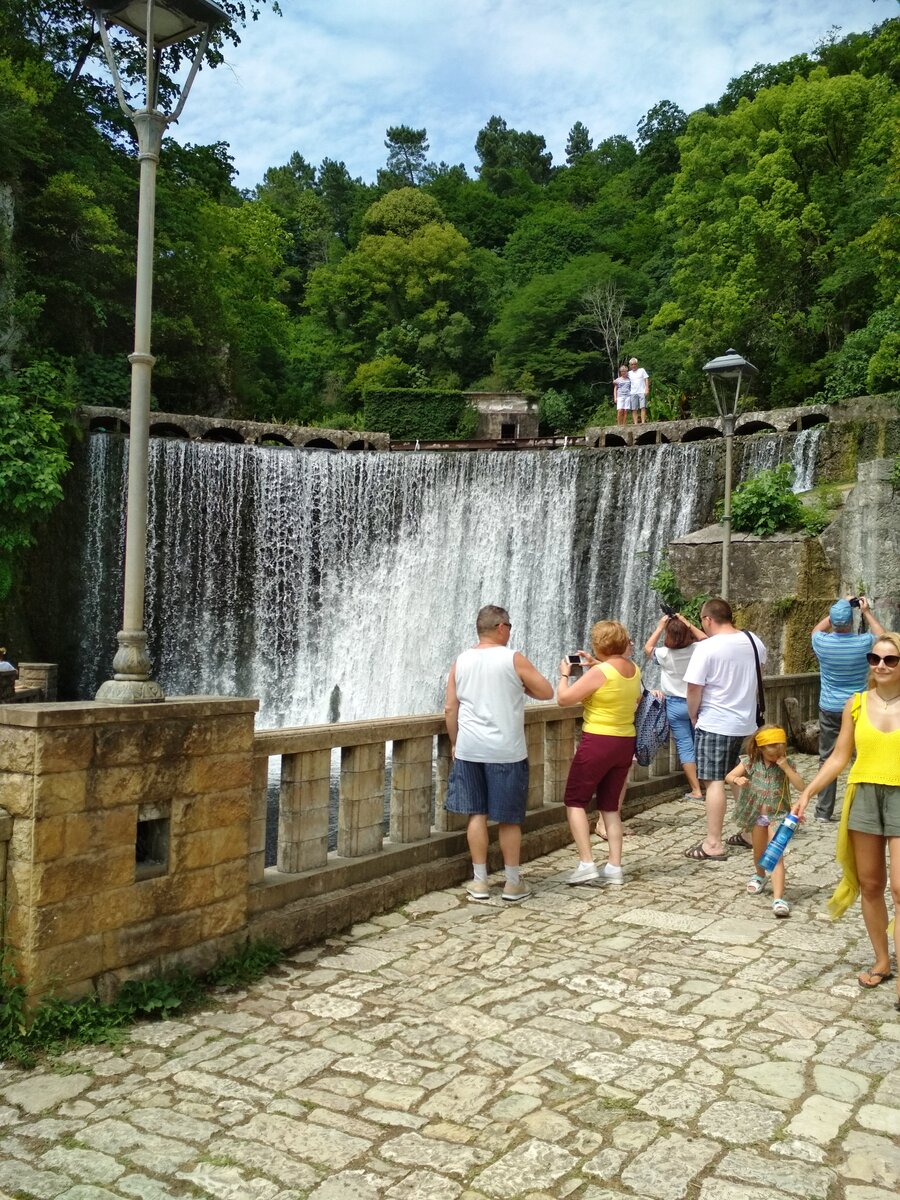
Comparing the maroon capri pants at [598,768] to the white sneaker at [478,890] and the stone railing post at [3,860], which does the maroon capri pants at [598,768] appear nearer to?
the white sneaker at [478,890]

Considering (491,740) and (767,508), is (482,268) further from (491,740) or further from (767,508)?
(491,740)

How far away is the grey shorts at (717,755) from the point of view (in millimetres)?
6777

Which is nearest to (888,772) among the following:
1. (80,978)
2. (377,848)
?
(377,848)

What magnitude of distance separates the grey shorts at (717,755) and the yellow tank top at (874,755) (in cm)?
230

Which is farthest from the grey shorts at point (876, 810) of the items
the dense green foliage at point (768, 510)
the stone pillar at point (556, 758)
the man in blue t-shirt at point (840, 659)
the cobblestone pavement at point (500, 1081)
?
the dense green foliage at point (768, 510)

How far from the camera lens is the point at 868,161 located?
98.3ft

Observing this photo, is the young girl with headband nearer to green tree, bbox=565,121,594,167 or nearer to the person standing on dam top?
the person standing on dam top

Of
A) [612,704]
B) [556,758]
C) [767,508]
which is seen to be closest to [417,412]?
[767,508]

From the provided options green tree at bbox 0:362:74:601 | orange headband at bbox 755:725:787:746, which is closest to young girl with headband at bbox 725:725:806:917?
orange headband at bbox 755:725:787:746

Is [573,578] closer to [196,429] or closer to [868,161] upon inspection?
[196,429]

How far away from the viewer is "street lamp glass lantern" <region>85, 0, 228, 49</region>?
4637mm

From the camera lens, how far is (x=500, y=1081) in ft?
11.7

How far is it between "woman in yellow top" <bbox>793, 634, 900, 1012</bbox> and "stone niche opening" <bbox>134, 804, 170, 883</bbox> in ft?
9.14

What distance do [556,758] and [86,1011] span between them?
430 cm
